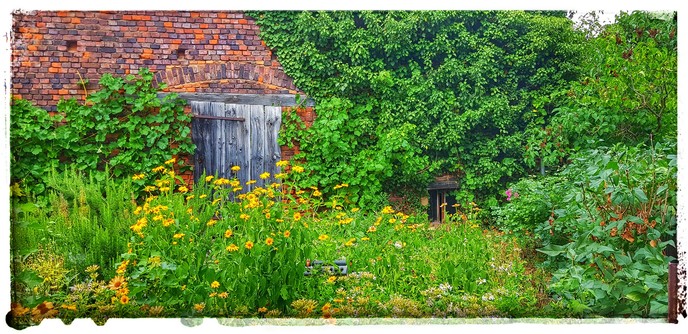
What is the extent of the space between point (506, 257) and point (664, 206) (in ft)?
4.13

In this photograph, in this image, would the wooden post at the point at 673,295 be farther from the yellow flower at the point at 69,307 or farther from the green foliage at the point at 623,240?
the yellow flower at the point at 69,307

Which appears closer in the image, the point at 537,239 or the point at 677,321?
the point at 677,321

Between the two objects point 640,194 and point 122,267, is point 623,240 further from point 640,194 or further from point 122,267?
point 122,267

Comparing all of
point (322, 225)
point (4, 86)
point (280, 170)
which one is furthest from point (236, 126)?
point (4, 86)

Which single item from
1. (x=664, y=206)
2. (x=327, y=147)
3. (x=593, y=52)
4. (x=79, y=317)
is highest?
(x=593, y=52)

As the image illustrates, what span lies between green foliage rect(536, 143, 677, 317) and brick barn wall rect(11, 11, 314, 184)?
7.43 ft

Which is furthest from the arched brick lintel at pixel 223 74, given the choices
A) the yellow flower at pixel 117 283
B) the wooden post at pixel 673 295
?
the wooden post at pixel 673 295

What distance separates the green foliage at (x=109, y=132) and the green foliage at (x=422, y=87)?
1054 mm

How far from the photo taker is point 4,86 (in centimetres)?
401

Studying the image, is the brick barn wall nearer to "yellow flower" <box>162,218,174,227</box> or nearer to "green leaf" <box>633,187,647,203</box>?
"yellow flower" <box>162,218,174,227</box>

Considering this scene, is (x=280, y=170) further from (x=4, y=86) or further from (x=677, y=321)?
(x=677, y=321)

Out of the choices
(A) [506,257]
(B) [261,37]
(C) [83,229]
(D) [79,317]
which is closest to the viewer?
(D) [79,317]

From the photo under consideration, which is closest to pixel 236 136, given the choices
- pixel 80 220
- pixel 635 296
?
pixel 80 220

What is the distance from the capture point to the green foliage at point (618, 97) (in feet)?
14.6
